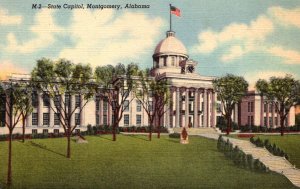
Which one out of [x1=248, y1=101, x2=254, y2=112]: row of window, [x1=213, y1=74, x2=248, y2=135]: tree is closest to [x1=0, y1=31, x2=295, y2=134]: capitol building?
[x1=248, y1=101, x2=254, y2=112]: row of window

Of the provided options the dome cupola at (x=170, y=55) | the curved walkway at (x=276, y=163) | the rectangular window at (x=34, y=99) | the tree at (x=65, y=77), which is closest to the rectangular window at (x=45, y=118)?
the rectangular window at (x=34, y=99)

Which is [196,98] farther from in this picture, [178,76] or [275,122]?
[275,122]

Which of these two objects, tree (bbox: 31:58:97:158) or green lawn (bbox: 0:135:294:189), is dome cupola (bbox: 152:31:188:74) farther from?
tree (bbox: 31:58:97:158)

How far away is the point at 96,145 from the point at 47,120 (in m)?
17.8

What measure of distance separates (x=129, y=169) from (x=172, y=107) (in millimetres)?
23940

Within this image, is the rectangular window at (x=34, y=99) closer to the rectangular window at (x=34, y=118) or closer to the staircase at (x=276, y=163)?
the rectangular window at (x=34, y=118)

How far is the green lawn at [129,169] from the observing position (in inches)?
689

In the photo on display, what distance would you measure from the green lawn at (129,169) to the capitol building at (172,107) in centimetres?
1642

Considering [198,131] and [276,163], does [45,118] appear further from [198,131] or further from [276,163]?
[276,163]

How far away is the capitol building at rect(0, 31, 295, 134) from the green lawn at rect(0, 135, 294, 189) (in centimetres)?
1642

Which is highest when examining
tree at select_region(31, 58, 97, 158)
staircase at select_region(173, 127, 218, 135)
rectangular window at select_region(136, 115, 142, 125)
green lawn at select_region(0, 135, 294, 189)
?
tree at select_region(31, 58, 97, 158)

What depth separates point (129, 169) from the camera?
19.6 meters

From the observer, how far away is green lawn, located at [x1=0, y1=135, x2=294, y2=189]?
1750cm

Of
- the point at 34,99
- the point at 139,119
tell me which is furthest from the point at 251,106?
the point at 34,99
